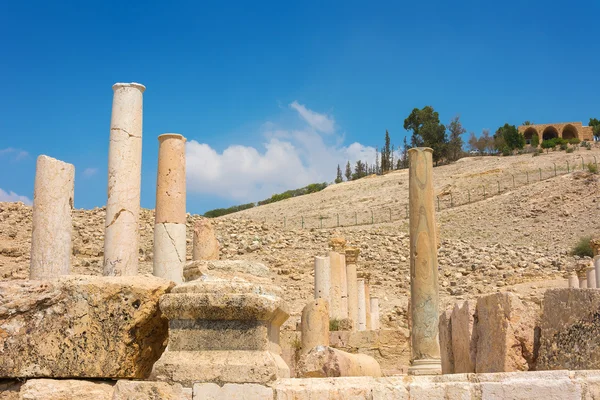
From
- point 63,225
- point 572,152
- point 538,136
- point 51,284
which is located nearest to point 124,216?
point 63,225

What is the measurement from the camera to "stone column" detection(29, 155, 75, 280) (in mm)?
8078

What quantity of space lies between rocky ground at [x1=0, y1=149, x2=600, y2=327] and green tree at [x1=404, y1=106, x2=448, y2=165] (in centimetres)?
2122

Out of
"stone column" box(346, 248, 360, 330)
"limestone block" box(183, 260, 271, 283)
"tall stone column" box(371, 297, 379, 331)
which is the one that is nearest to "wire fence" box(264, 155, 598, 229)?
"tall stone column" box(371, 297, 379, 331)

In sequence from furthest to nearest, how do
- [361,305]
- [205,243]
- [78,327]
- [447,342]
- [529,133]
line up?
[529,133]
[361,305]
[205,243]
[447,342]
[78,327]

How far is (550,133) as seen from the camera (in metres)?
78.1

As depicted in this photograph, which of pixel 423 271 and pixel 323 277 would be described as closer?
pixel 423 271

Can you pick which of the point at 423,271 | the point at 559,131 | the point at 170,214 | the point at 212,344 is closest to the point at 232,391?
the point at 212,344

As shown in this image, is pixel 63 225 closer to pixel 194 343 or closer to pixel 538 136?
pixel 194 343

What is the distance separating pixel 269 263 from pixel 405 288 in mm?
5820

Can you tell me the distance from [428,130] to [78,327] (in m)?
74.3

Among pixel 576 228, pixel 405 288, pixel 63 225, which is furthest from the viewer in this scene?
pixel 576 228

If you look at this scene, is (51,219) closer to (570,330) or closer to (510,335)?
(510,335)

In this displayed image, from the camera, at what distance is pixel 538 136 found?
3009 inches

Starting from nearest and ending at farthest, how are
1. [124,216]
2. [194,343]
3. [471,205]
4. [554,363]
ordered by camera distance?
[194,343] → [554,363] → [124,216] → [471,205]
